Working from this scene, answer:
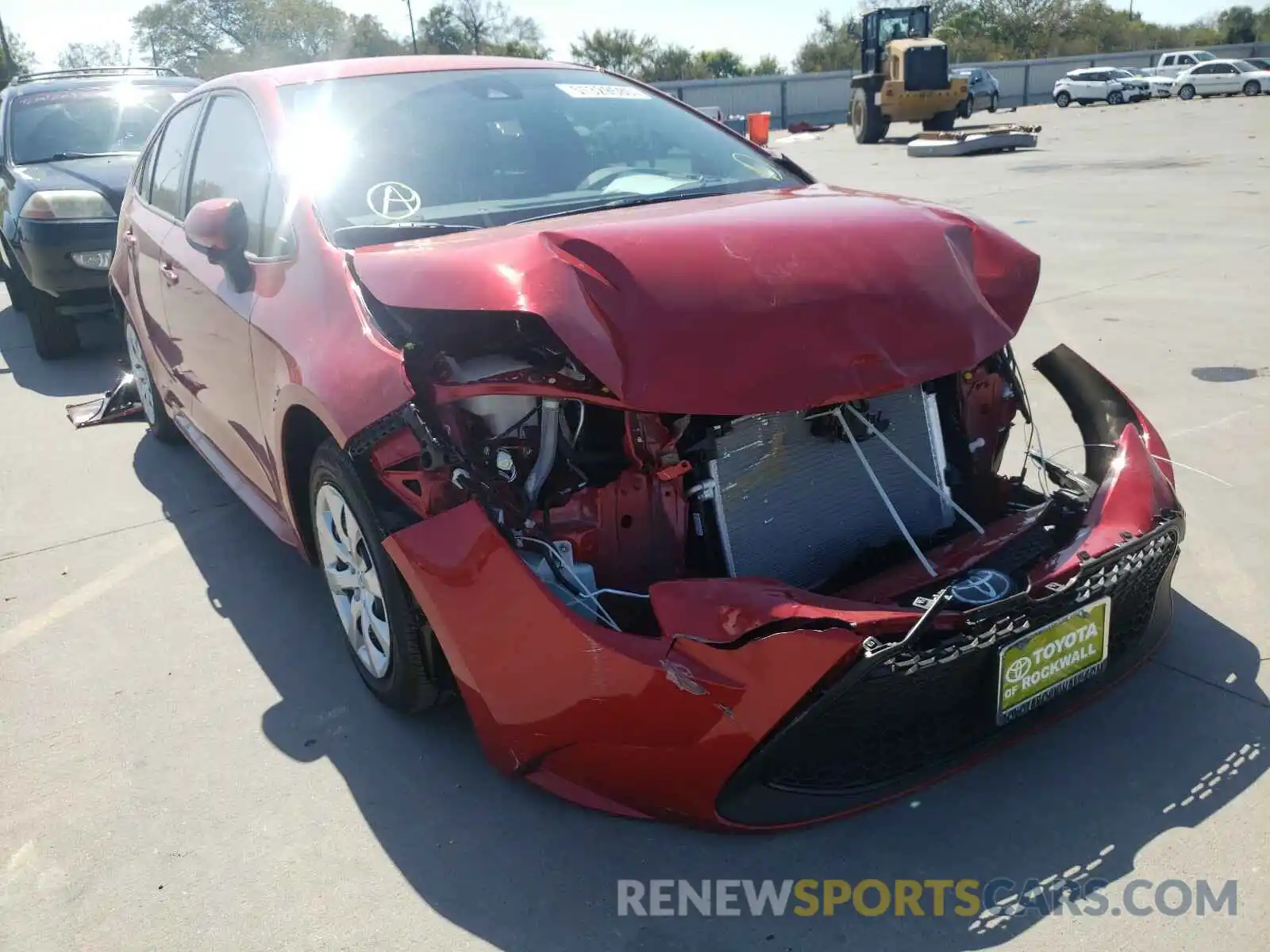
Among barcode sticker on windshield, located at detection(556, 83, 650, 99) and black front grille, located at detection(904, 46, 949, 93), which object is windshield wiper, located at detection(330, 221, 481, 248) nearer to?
barcode sticker on windshield, located at detection(556, 83, 650, 99)

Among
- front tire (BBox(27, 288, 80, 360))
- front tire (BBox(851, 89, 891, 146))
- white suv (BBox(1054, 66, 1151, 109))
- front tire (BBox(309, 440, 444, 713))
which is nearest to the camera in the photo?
front tire (BBox(309, 440, 444, 713))

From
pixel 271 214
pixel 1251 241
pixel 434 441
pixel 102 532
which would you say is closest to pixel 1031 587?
pixel 434 441

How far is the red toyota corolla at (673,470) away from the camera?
7.58ft

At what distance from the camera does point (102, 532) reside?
15.0ft

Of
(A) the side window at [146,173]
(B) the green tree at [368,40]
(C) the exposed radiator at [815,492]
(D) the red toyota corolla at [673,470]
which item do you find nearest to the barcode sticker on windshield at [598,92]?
(D) the red toyota corolla at [673,470]

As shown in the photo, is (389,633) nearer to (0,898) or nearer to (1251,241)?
(0,898)

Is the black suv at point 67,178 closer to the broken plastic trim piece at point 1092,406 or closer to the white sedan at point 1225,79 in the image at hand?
the broken plastic trim piece at point 1092,406

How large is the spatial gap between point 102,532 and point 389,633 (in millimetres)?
2371

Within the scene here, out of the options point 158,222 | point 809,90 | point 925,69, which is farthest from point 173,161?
point 809,90

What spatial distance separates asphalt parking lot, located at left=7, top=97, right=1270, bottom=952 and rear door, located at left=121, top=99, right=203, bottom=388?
0.77 meters

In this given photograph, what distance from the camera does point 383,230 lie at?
9.97 feet

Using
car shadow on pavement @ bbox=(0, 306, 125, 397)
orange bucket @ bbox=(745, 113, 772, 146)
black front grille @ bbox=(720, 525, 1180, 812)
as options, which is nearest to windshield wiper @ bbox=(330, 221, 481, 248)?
black front grille @ bbox=(720, 525, 1180, 812)

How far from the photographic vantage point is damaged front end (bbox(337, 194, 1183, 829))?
88.5 inches

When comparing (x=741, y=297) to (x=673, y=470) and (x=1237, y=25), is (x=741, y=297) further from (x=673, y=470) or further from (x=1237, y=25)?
(x=1237, y=25)
